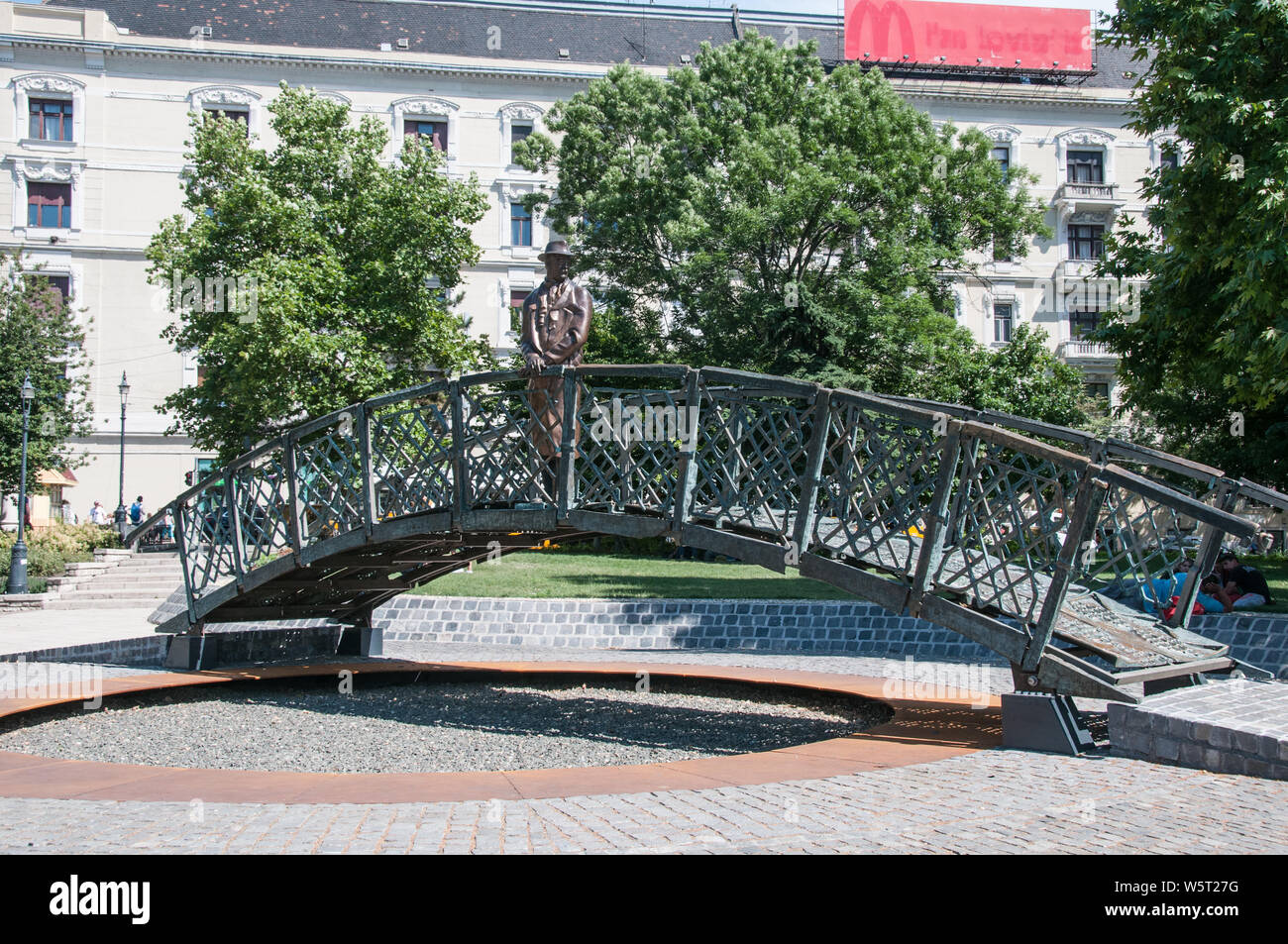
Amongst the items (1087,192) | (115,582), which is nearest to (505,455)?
(115,582)

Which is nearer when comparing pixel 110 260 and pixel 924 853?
pixel 924 853

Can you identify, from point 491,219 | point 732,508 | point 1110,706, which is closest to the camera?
point 1110,706

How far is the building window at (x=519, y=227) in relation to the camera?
1925 inches

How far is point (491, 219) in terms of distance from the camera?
160ft

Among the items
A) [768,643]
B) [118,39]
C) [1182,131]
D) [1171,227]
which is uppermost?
[118,39]

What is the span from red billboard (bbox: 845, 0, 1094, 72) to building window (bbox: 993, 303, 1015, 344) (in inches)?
428

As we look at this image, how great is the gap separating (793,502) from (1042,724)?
3.04 m

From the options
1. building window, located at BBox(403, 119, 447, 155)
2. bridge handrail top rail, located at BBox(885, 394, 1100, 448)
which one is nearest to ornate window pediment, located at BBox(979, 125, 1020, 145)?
building window, located at BBox(403, 119, 447, 155)

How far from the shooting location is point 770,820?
246 inches

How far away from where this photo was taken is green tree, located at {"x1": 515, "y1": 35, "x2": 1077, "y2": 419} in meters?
30.6

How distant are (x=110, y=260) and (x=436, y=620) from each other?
33917 mm

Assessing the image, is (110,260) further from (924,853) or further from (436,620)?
(924,853)
